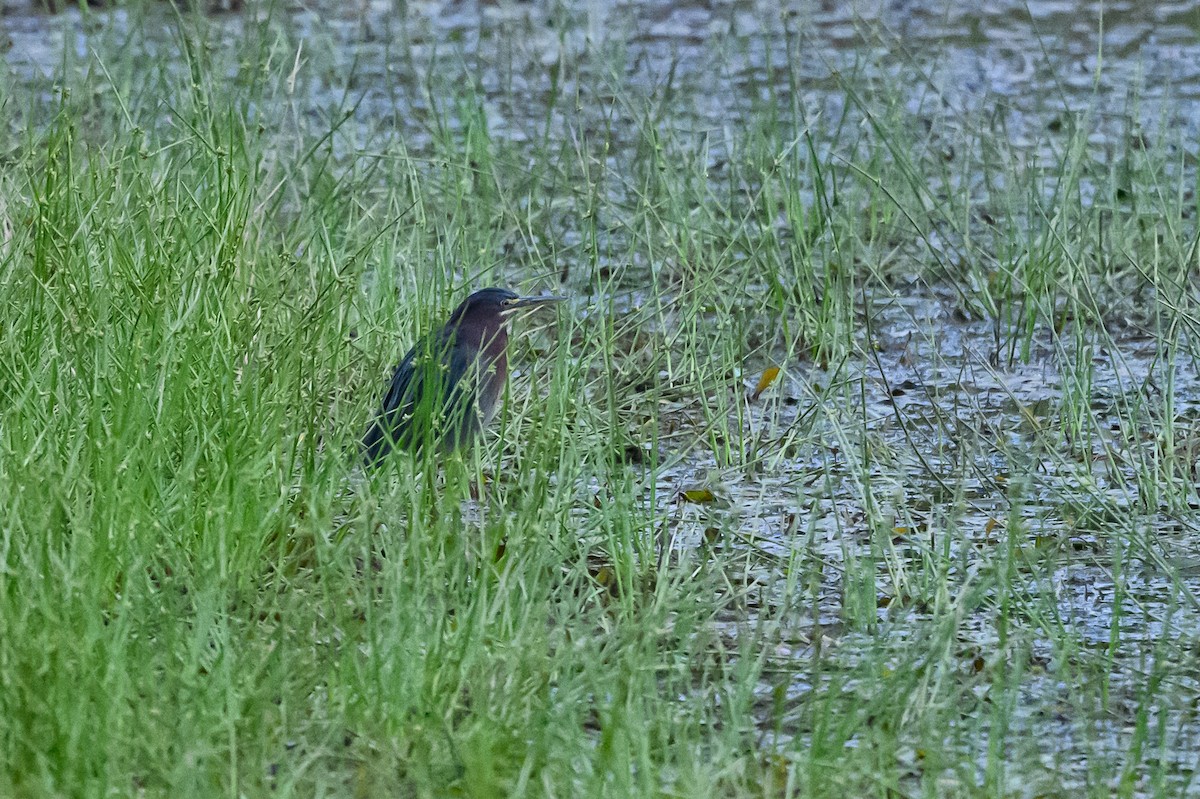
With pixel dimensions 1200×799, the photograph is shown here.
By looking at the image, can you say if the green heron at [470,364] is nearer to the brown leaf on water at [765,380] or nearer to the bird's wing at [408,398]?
the bird's wing at [408,398]

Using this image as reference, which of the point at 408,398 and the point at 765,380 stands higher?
the point at 408,398

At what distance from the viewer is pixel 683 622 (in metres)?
3.17

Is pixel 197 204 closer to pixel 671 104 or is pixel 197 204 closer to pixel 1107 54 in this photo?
pixel 671 104

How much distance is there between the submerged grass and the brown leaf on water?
41mm

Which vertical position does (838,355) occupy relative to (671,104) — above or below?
below

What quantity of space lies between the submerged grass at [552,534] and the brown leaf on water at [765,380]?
41mm

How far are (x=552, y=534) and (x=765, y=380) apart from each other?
1.89m

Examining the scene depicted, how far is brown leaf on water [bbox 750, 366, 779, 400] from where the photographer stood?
5332mm

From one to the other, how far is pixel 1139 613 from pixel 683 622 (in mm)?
1078

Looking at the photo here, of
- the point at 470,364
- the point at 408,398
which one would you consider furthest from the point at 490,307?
the point at 408,398

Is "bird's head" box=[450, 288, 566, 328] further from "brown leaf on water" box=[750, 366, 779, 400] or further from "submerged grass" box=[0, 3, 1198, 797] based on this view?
"brown leaf on water" box=[750, 366, 779, 400]

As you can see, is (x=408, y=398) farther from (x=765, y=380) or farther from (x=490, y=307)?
(x=765, y=380)

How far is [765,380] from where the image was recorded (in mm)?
5391

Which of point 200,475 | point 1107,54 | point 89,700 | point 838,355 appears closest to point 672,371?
point 838,355
